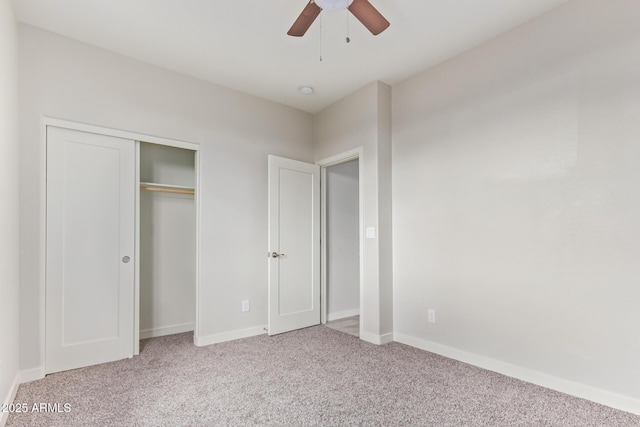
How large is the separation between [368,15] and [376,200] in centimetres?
186

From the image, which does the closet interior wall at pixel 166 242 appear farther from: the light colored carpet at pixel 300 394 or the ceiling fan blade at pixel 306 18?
the ceiling fan blade at pixel 306 18

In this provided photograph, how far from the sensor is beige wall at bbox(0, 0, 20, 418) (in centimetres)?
206

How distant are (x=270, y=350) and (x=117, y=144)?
2393 mm

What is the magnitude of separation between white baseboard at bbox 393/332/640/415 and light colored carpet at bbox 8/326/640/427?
60mm

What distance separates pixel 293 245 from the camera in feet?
13.2

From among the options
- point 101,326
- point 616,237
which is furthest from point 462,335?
point 101,326

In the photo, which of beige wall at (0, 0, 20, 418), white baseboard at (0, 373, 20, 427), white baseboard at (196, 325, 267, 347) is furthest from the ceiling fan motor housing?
white baseboard at (196, 325, 267, 347)

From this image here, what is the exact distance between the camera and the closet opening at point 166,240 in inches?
146

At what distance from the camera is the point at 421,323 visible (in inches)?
131

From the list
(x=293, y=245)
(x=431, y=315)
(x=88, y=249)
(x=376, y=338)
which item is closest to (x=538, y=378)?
(x=431, y=315)

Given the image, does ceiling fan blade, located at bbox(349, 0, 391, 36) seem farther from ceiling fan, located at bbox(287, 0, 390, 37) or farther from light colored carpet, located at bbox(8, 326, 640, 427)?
light colored carpet, located at bbox(8, 326, 640, 427)

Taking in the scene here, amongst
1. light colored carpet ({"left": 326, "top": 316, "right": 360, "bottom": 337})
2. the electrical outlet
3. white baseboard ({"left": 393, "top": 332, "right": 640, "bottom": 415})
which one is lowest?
light colored carpet ({"left": 326, "top": 316, "right": 360, "bottom": 337})

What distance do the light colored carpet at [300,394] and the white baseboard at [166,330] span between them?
533mm

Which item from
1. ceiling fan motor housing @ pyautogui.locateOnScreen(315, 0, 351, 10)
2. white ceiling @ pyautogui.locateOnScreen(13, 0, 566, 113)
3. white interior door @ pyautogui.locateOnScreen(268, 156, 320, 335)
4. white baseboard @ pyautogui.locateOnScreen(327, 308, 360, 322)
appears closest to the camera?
ceiling fan motor housing @ pyautogui.locateOnScreen(315, 0, 351, 10)
